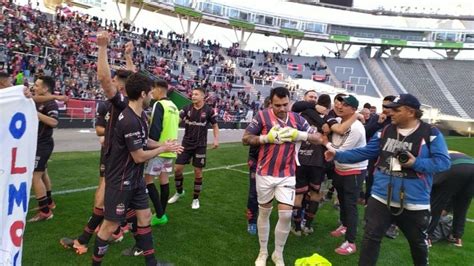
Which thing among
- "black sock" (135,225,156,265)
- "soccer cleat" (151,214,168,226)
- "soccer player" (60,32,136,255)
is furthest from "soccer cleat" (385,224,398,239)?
"soccer player" (60,32,136,255)

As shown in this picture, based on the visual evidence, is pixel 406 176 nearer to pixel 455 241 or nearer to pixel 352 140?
pixel 352 140

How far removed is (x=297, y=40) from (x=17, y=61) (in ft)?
150

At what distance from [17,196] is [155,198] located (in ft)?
9.20

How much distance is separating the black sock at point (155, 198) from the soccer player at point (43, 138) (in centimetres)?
141

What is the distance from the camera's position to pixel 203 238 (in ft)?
18.4

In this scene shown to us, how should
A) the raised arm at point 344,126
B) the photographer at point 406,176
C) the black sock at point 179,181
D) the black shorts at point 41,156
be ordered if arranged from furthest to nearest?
the black sock at point 179,181 < the black shorts at point 41,156 < the raised arm at point 344,126 < the photographer at point 406,176

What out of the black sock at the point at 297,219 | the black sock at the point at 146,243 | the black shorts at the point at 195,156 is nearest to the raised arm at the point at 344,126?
the black sock at the point at 297,219

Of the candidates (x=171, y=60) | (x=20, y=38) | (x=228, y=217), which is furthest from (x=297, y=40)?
(x=228, y=217)

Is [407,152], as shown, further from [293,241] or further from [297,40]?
[297,40]

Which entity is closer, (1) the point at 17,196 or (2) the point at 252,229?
(1) the point at 17,196

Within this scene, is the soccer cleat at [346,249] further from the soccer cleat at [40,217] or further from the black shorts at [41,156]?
the black shorts at [41,156]

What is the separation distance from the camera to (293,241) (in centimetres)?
586

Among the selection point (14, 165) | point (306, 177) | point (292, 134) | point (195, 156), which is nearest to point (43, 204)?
point (195, 156)

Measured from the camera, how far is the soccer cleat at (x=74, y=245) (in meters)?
4.73
